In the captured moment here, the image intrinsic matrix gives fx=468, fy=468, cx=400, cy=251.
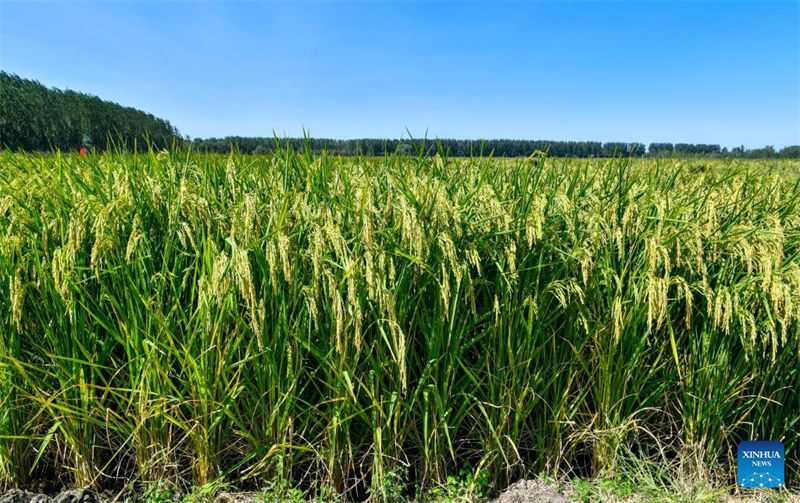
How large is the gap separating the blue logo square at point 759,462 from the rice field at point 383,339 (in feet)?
0.24

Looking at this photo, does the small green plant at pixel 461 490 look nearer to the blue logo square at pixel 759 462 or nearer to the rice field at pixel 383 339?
the rice field at pixel 383 339

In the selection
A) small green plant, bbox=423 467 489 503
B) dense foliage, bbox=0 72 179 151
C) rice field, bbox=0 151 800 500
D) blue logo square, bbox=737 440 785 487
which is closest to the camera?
rice field, bbox=0 151 800 500

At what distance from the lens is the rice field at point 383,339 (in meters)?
2.07

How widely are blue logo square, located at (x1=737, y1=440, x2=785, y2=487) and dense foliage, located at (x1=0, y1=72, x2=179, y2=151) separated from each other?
3823 centimetres

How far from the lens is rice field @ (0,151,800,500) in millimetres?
2072

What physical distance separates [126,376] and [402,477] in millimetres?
1483

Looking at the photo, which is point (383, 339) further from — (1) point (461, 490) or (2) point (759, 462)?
(2) point (759, 462)

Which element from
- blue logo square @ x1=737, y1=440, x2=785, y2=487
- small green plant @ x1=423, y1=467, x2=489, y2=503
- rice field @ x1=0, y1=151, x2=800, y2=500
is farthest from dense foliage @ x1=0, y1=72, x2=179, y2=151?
blue logo square @ x1=737, y1=440, x2=785, y2=487

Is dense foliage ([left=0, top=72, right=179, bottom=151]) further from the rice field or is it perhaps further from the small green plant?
the small green plant

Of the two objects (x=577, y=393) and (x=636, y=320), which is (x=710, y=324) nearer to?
(x=636, y=320)

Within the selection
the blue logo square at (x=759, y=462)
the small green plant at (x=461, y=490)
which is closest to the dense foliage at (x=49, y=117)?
the small green plant at (x=461, y=490)

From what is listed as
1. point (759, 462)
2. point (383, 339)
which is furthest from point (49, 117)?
point (759, 462)

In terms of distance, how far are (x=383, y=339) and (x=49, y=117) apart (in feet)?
176

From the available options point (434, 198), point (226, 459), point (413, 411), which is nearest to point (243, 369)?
point (226, 459)
